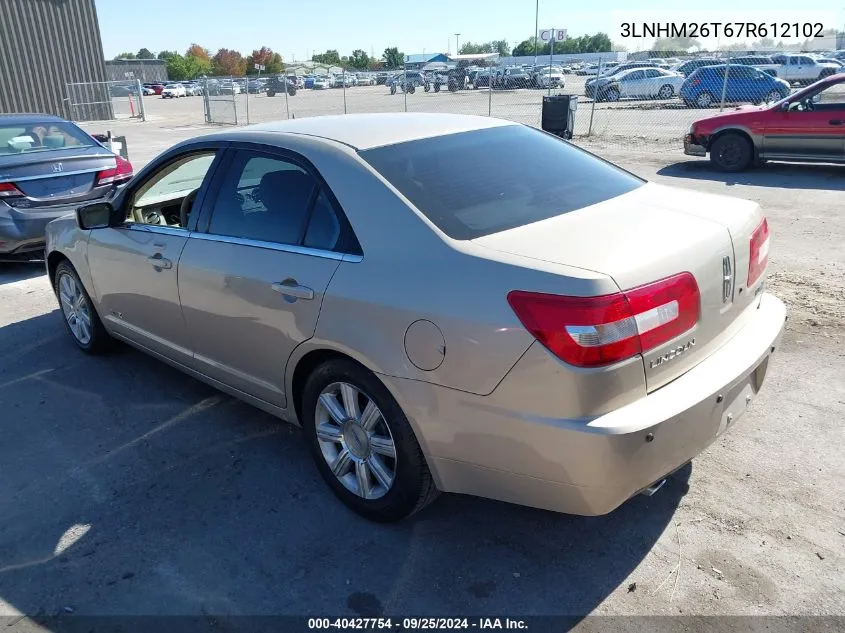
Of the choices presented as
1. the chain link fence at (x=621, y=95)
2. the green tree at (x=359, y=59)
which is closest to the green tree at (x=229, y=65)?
the green tree at (x=359, y=59)

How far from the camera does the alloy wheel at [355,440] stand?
2.91 metres

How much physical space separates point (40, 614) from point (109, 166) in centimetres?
609

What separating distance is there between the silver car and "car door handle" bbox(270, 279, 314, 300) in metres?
0.01

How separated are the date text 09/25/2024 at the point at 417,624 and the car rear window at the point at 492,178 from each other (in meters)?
1.41

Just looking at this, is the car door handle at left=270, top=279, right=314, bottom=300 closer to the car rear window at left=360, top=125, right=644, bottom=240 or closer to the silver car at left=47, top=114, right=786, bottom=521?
the silver car at left=47, top=114, right=786, bottom=521

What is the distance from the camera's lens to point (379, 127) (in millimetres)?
3484

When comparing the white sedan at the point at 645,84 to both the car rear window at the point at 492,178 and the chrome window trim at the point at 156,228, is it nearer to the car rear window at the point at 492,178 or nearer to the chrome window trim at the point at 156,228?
the car rear window at the point at 492,178

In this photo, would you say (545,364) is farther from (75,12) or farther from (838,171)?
(75,12)

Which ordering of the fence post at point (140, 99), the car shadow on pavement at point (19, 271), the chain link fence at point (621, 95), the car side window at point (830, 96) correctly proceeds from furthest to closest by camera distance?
the fence post at point (140, 99), the chain link fence at point (621, 95), the car side window at point (830, 96), the car shadow on pavement at point (19, 271)

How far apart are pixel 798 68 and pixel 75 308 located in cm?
3527

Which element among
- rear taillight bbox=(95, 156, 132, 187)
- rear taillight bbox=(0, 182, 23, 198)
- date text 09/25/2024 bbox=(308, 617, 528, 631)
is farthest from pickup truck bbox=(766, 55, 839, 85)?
date text 09/25/2024 bbox=(308, 617, 528, 631)

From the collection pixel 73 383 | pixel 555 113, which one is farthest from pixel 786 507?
pixel 555 113

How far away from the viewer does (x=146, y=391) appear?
14.7 feet

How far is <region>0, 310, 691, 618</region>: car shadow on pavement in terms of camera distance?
2.65 meters
